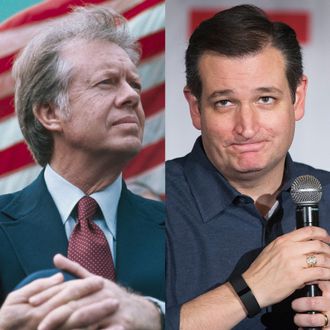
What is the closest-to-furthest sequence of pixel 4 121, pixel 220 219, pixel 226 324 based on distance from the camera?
pixel 4 121 < pixel 226 324 < pixel 220 219

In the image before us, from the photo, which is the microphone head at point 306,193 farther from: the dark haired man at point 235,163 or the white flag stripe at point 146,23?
the white flag stripe at point 146,23

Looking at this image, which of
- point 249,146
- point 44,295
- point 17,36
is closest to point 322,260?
point 249,146

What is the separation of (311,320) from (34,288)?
2.80 feet

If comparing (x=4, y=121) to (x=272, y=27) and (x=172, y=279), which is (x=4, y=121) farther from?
(x=272, y=27)

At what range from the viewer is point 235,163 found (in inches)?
133

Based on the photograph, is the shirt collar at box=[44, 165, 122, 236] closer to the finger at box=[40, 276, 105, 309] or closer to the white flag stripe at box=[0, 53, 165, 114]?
the finger at box=[40, 276, 105, 309]

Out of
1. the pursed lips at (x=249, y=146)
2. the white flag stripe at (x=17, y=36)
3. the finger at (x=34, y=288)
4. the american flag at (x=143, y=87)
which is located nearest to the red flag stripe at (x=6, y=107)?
the american flag at (x=143, y=87)

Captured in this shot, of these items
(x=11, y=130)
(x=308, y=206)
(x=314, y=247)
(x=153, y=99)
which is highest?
(x=153, y=99)

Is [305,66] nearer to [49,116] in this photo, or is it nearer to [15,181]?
[49,116]

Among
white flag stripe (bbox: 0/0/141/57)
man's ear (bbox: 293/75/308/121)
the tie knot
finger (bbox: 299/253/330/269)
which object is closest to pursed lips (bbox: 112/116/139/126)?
the tie knot

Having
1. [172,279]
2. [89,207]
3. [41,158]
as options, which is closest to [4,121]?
[41,158]

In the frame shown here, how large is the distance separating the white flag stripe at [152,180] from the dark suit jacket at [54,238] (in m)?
0.03

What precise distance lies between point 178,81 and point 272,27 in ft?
1.28

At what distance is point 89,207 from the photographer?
294 cm
